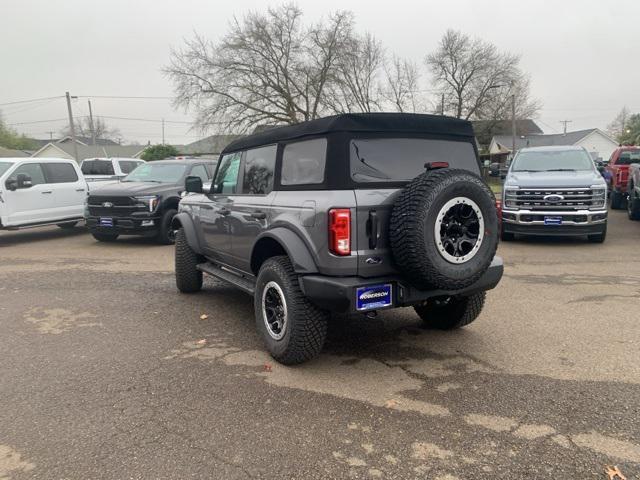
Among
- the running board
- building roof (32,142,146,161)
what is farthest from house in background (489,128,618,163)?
the running board

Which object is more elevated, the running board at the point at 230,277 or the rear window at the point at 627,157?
the rear window at the point at 627,157

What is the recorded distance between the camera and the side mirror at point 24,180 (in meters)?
10.5

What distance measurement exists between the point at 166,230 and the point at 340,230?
24.4 feet

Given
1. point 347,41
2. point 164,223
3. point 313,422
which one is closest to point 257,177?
point 313,422

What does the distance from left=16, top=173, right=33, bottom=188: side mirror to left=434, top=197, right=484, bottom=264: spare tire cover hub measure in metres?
10.1

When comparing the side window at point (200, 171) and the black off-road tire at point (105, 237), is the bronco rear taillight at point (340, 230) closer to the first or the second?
the side window at point (200, 171)

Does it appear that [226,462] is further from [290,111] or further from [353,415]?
[290,111]

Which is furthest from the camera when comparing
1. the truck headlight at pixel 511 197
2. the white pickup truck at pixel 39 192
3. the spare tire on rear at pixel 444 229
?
the white pickup truck at pixel 39 192

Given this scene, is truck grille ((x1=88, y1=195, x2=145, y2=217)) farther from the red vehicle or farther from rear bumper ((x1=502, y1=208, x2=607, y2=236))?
the red vehicle

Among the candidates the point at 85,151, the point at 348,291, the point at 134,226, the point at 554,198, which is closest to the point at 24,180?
the point at 134,226

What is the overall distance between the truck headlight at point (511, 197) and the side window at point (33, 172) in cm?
990

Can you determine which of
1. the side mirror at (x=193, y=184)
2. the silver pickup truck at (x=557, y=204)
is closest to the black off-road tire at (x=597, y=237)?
the silver pickup truck at (x=557, y=204)

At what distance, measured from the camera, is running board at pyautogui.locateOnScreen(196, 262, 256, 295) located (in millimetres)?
4660

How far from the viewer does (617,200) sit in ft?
50.0
